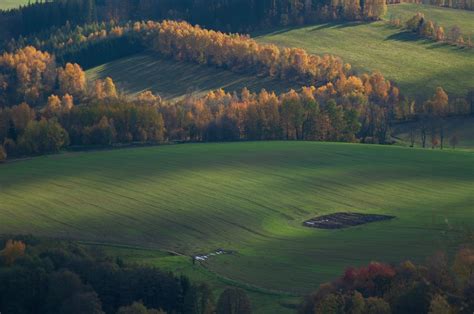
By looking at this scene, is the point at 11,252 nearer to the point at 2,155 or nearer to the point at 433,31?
the point at 2,155

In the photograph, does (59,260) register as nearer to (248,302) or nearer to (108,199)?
(248,302)

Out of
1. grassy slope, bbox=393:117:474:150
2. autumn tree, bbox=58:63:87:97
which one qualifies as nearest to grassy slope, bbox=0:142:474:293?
grassy slope, bbox=393:117:474:150

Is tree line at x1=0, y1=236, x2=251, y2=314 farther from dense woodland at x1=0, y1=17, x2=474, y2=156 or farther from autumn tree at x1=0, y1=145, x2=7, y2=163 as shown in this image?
dense woodland at x1=0, y1=17, x2=474, y2=156

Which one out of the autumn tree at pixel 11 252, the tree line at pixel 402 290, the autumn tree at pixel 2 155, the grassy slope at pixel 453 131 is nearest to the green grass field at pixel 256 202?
the autumn tree at pixel 2 155

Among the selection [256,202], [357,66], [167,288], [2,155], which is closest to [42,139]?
[2,155]

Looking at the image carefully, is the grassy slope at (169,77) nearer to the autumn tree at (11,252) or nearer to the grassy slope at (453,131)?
the grassy slope at (453,131)
